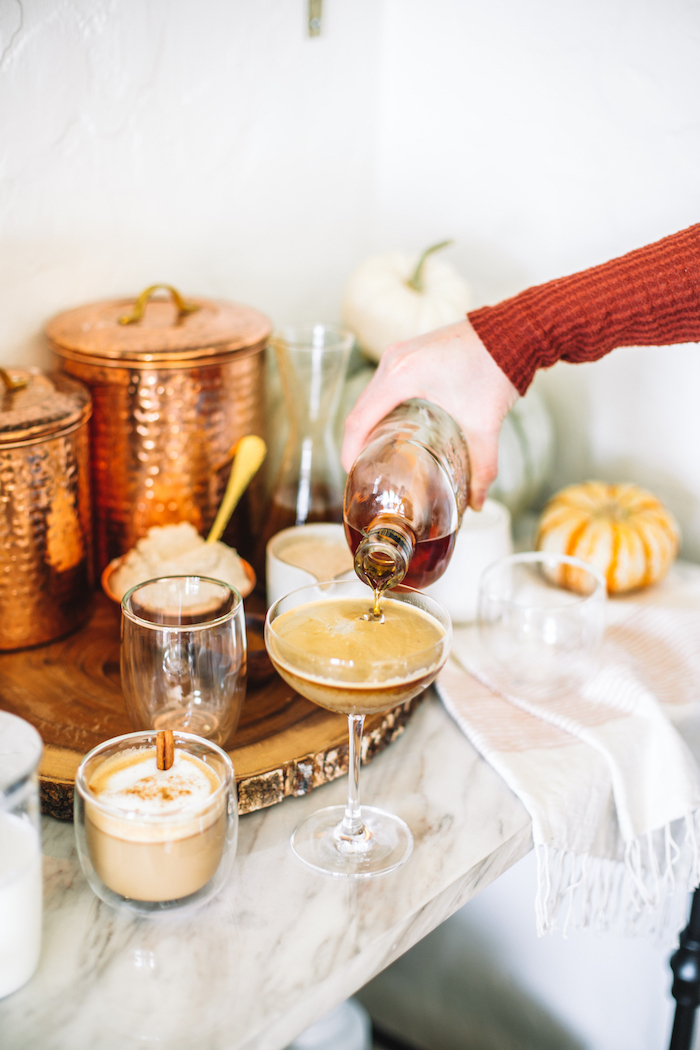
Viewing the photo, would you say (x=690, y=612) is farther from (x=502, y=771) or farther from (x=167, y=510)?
(x=167, y=510)

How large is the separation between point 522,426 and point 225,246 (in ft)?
1.73

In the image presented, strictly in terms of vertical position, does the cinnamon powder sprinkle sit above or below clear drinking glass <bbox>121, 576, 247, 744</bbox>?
below

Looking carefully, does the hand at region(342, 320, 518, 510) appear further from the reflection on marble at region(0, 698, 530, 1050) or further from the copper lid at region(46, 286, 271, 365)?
the reflection on marble at region(0, 698, 530, 1050)

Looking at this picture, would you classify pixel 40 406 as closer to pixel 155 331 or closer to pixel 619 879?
pixel 155 331

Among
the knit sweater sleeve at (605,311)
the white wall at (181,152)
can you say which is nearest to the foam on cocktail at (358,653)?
the knit sweater sleeve at (605,311)

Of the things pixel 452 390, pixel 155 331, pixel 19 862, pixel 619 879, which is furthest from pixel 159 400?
pixel 619 879

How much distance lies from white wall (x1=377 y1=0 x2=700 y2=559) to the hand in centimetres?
51

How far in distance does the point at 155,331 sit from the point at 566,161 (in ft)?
2.34

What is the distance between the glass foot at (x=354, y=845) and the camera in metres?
0.79

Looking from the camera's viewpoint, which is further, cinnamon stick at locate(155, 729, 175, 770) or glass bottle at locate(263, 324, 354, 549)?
glass bottle at locate(263, 324, 354, 549)

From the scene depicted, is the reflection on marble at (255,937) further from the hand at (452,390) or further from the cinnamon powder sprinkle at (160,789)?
the hand at (452,390)

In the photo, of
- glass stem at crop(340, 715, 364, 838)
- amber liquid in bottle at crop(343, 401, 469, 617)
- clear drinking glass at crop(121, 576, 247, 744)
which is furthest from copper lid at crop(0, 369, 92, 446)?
glass stem at crop(340, 715, 364, 838)

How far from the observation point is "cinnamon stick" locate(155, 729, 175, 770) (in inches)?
28.9

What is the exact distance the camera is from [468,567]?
115 cm
